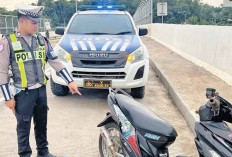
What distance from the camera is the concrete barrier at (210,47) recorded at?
7.01 metres

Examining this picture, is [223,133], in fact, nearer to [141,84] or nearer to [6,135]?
[6,135]

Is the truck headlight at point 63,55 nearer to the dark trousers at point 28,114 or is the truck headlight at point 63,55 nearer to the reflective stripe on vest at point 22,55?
the dark trousers at point 28,114

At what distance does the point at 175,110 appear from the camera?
5477 mm

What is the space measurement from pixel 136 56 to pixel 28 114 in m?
2.96

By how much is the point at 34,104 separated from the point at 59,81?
258cm

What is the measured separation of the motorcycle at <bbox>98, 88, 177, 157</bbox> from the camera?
8.03 ft

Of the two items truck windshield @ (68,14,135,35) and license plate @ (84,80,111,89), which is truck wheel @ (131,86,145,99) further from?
truck windshield @ (68,14,135,35)

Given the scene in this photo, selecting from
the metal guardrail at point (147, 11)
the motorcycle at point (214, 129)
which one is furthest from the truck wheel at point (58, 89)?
the metal guardrail at point (147, 11)

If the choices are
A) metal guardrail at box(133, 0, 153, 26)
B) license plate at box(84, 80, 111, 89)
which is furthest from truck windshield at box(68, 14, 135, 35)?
metal guardrail at box(133, 0, 153, 26)

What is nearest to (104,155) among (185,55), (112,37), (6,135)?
(6,135)

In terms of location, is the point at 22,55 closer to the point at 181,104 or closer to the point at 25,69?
the point at 25,69

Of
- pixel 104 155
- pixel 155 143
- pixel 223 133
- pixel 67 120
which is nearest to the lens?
pixel 223 133

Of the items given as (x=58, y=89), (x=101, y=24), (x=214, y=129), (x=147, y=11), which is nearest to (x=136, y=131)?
(x=214, y=129)

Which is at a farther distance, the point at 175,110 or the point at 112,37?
the point at 112,37
